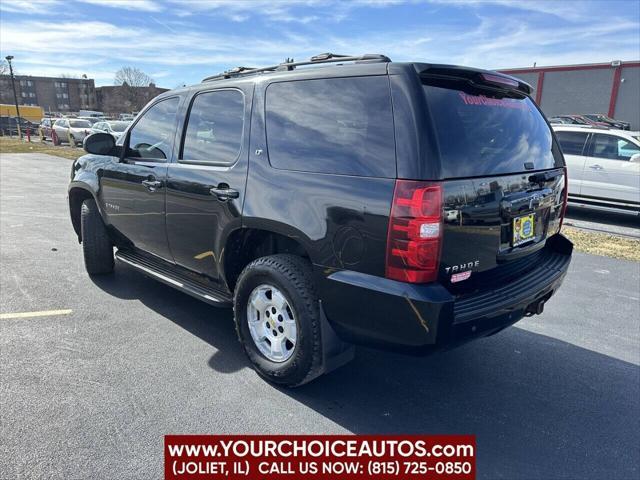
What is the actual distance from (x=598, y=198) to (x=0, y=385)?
9883 mm

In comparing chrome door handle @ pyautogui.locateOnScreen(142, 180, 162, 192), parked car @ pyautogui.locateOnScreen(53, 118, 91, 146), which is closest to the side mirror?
chrome door handle @ pyautogui.locateOnScreen(142, 180, 162, 192)

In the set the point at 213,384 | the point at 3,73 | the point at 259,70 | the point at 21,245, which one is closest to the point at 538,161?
the point at 259,70

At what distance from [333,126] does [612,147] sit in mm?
8702

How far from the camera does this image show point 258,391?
2.99 metres

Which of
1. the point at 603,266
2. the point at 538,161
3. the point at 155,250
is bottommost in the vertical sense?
the point at 603,266

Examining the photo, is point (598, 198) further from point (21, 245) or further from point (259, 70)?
point (21, 245)

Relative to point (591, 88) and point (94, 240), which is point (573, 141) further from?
point (591, 88)

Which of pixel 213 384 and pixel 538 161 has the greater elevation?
pixel 538 161

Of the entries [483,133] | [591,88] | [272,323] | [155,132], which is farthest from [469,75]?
[591,88]

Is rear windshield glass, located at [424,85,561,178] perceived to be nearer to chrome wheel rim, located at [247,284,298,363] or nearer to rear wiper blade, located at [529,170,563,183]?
rear wiper blade, located at [529,170,563,183]

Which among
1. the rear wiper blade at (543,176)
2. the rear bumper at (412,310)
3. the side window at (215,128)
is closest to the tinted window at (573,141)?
the rear wiper blade at (543,176)

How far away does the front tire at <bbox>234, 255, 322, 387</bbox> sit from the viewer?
269 cm

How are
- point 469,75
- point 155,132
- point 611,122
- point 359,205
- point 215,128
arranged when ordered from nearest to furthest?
point 359,205, point 469,75, point 215,128, point 155,132, point 611,122

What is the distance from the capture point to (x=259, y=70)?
3.31 m
